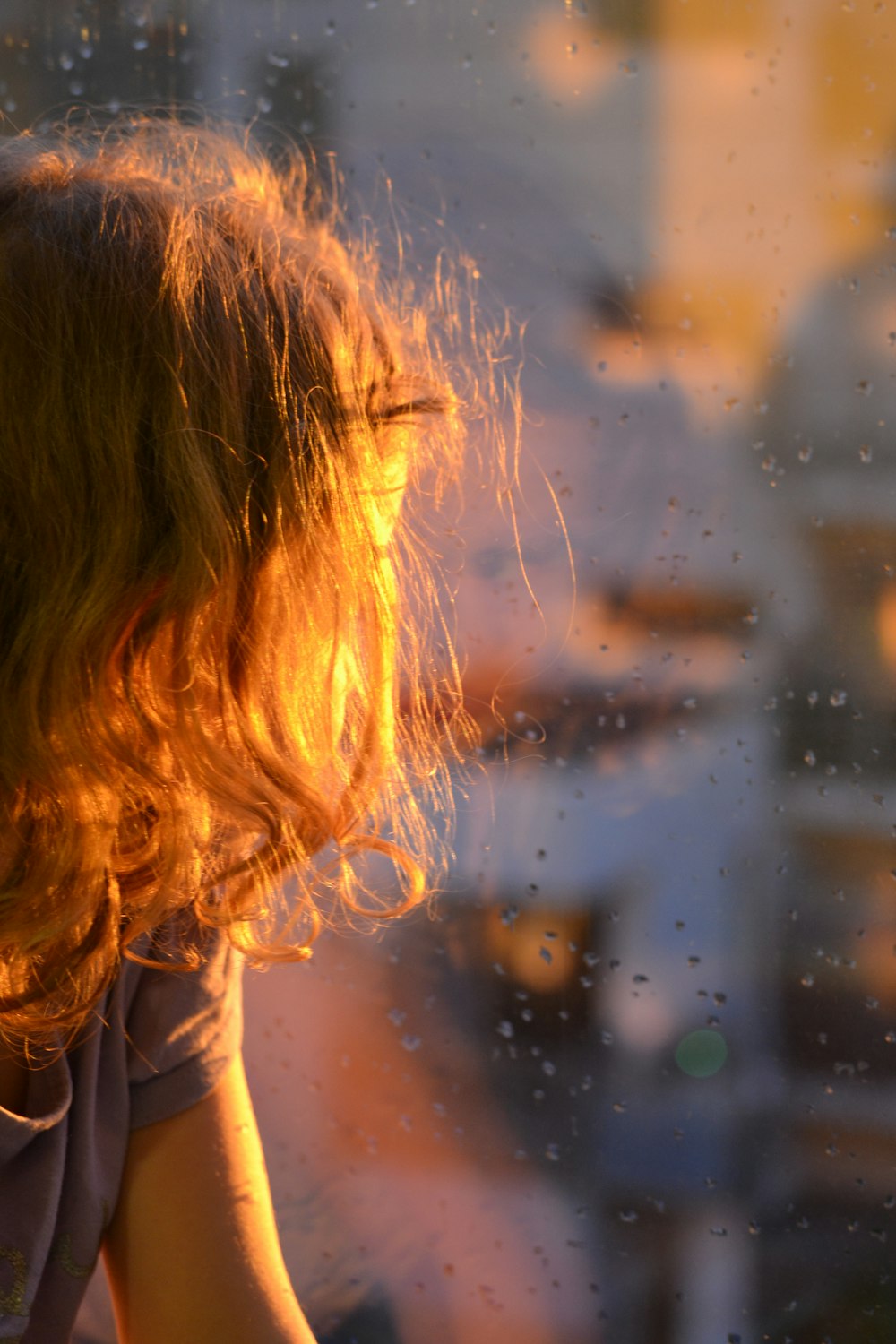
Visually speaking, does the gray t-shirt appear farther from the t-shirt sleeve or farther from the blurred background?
the blurred background

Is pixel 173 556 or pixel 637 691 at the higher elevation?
pixel 173 556

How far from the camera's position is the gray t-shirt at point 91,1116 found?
643 mm

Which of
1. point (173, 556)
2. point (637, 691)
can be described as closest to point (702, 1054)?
point (637, 691)

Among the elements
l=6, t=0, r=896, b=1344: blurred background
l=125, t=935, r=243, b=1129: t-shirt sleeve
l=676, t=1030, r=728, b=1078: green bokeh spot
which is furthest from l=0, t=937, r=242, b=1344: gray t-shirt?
l=676, t=1030, r=728, b=1078: green bokeh spot

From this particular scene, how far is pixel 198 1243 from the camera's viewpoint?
697 millimetres

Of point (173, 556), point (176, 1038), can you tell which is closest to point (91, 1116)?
point (176, 1038)

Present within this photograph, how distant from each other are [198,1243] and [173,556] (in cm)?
46

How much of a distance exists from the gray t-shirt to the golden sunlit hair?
0.04 meters

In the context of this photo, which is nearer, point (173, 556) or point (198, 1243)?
point (173, 556)

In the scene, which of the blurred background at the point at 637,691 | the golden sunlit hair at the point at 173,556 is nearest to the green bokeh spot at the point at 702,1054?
the blurred background at the point at 637,691

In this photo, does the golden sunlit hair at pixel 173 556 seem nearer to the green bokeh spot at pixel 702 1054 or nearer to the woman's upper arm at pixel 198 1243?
the woman's upper arm at pixel 198 1243

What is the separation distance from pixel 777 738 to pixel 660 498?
182 millimetres

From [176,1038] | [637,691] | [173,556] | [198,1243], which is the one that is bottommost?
[198,1243]

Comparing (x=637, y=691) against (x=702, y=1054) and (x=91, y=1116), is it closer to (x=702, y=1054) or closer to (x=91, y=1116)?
(x=702, y=1054)
